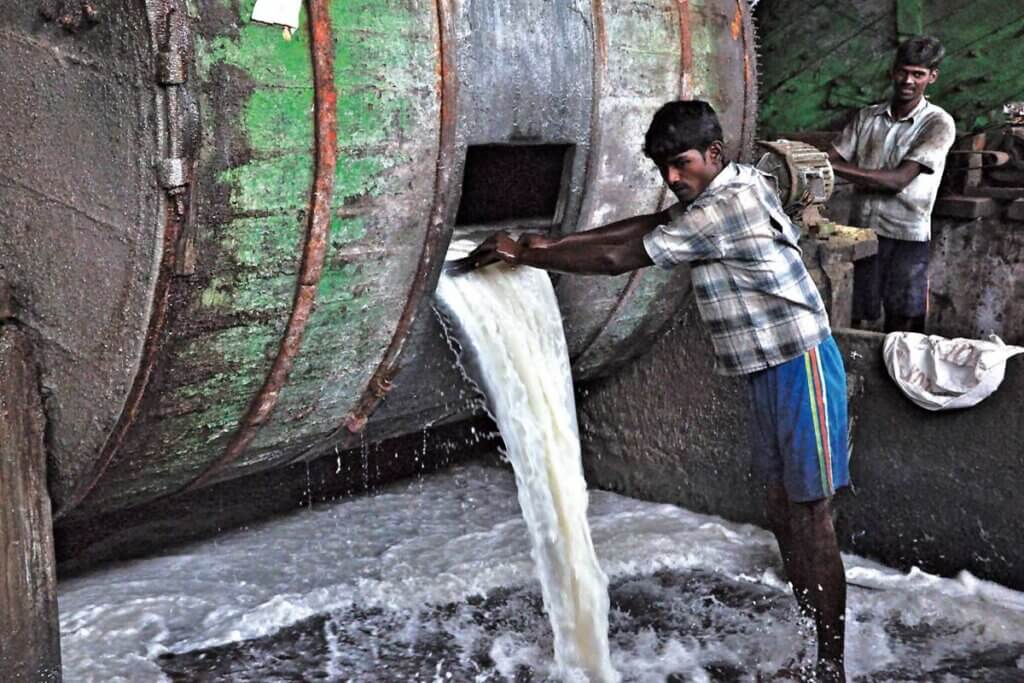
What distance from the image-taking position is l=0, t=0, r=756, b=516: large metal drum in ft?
9.49

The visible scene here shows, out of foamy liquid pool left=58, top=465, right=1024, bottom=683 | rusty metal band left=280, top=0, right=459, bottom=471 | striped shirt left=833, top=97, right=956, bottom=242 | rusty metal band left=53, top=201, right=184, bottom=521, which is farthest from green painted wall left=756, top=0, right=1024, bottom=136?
rusty metal band left=53, top=201, right=184, bottom=521

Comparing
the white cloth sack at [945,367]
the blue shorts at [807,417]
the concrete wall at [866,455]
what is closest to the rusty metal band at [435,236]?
the blue shorts at [807,417]

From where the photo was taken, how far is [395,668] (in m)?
3.98

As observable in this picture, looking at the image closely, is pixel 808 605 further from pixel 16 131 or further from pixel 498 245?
pixel 16 131

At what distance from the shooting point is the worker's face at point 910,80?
536 cm

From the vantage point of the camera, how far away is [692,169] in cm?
349

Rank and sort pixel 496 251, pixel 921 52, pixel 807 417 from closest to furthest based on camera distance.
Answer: pixel 807 417, pixel 496 251, pixel 921 52

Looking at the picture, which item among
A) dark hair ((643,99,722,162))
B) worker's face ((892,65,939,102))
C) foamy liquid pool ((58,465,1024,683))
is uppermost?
worker's face ((892,65,939,102))

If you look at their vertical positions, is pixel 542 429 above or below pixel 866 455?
above

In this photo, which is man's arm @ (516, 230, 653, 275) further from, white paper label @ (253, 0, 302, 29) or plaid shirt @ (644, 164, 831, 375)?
white paper label @ (253, 0, 302, 29)

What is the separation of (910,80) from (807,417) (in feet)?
8.12

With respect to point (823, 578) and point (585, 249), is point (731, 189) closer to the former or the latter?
point (585, 249)

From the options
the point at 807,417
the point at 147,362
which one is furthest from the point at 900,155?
the point at 147,362

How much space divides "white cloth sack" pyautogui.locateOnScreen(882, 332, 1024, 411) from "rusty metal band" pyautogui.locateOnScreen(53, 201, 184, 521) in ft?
9.75
